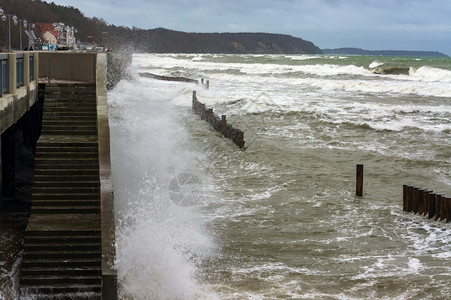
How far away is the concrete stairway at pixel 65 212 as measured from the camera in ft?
31.1

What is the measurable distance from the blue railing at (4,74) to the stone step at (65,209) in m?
2.55

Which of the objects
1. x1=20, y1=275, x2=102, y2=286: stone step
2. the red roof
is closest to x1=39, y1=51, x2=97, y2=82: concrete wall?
x1=20, y1=275, x2=102, y2=286: stone step

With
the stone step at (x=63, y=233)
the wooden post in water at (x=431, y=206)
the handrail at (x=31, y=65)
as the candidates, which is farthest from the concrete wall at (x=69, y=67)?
the wooden post in water at (x=431, y=206)

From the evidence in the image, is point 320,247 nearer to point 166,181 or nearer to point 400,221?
point 400,221

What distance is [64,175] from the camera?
11.9 m

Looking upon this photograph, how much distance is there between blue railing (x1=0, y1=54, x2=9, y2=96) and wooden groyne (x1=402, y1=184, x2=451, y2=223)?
9.49m

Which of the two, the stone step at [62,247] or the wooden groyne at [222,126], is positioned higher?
the wooden groyne at [222,126]

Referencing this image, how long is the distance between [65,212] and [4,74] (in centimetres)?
334

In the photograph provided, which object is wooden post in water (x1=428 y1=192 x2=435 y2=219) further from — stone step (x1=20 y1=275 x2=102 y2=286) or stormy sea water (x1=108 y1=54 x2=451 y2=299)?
stone step (x1=20 y1=275 x2=102 y2=286)

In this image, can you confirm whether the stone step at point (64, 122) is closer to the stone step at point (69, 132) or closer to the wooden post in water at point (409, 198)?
the stone step at point (69, 132)

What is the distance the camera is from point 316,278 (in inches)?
417

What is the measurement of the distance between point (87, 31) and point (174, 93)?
133414 mm

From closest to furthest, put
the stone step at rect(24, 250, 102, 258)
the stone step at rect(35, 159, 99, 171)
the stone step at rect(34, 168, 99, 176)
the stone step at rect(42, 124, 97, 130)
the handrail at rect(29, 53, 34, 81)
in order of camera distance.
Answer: the stone step at rect(24, 250, 102, 258)
the stone step at rect(34, 168, 99, 176)
the stone step at rect(35, 159, 99, 171)
the stone step at rect(42, 124, 97, 130)
the handrail at rect(29, 53, 34, 81)

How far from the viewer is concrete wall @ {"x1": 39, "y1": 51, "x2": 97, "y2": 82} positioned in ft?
58.2
